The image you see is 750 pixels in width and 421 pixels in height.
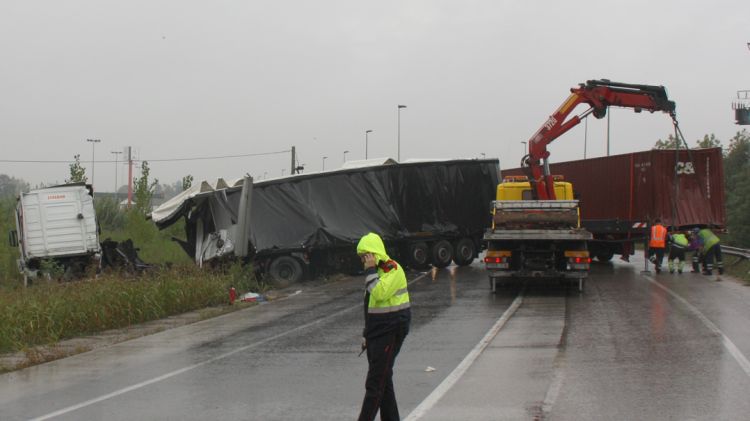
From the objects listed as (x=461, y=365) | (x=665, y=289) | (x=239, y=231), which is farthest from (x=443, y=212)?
(x=461, y=365)

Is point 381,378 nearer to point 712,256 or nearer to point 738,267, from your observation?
point 712,256

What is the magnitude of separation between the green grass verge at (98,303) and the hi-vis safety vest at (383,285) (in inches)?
329

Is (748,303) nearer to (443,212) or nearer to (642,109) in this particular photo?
(642,109)

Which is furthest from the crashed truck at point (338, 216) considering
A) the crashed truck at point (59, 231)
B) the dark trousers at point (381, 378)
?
the dark trousers at point (381, 378)

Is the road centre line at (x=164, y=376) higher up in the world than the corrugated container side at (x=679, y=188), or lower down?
lower down

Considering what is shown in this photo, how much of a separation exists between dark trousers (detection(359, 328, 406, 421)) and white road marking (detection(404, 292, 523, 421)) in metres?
0.60

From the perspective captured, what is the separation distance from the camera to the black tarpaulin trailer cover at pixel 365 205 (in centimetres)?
2181

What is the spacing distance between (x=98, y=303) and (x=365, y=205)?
10699 millimetres

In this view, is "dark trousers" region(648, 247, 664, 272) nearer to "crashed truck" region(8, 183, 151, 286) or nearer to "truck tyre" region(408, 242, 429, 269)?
"truck tyre" region(408, 242, 429, 269)

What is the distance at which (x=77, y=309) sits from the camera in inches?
563

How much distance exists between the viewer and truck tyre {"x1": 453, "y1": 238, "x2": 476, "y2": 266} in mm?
25578

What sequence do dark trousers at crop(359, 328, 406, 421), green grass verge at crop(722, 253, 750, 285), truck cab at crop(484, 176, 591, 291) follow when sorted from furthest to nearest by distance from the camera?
green grass verge at crop(722, 253, 750, 285) → truck cab at crop(484, 176, 591, 291) → dark trousers at crop(359, 328, 406, 421)

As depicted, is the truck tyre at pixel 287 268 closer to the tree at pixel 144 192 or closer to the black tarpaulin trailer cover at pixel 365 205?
the black tarpaulin trailer cover at pixel 365 205

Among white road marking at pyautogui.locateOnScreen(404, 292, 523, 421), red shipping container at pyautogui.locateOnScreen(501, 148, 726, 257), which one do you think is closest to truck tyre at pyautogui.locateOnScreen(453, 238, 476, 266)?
red shipping container at pyautogui.locateOnScreen(501, 148, 726, 257)
